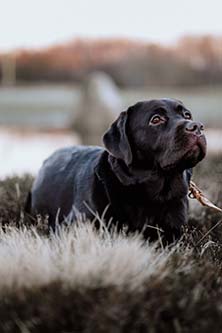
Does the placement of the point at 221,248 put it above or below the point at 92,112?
above

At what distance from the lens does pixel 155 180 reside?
438cm

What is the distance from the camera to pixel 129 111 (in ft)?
14.8

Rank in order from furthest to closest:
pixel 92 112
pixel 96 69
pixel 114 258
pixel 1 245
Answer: pixel 96 69 → pixel 92 112 → pixel 1 245 → pixel 114 258

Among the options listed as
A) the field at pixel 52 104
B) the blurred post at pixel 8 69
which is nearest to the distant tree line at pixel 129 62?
the blurred post at pixel 8 69

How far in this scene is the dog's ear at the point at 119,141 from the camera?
4.34 meters

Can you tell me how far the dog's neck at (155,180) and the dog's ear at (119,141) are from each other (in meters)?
0.08

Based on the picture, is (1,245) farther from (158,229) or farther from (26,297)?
(158,229)

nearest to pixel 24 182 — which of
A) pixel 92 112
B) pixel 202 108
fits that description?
pixel 92 112

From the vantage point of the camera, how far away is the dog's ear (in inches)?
171

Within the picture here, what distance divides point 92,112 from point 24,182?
41.5ft

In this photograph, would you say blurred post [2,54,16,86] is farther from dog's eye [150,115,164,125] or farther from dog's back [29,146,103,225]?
dog's eye [150,115,164,125]

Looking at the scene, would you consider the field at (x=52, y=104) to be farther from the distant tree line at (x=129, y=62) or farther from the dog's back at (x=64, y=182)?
the dog's back at (x=64, y=182)

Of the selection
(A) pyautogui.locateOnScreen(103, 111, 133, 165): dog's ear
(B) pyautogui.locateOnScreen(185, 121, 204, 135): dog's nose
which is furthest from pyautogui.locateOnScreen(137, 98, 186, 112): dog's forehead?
(B) pyautogui.locateOnScreen(185, 121, 204, 135): dog's nose

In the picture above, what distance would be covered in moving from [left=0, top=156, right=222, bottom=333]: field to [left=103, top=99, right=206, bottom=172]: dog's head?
2.25 ft
